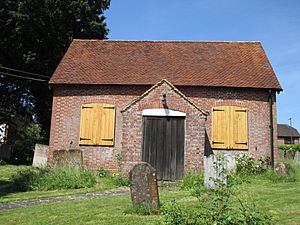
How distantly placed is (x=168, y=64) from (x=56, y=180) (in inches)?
342

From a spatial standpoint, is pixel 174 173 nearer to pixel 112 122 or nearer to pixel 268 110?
pixel 112 122

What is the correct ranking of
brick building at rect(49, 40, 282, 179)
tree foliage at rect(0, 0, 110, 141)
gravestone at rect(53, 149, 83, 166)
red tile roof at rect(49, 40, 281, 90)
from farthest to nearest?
tree foliage at rect(0, 0, 110, 141), red tile roof at rect(49, 40, 281, 90), gravestone at rect(53, 149, 83, 166), brick building at rect(49, 40, 282, 179)

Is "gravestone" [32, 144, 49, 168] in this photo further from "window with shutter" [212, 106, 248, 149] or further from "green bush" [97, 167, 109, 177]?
"window with shutter" [212, 106, 248, 149]

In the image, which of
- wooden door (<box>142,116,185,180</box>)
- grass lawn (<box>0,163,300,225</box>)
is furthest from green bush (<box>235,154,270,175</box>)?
grass lawn (<box>0,163,300,225</box>)

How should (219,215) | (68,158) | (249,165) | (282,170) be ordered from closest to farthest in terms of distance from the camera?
1. (219,215)
2. (282,170)
3. (68,158)
4. (249,165)

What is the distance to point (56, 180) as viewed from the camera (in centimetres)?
1137

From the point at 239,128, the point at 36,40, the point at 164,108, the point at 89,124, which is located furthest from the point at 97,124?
the point at 36,40

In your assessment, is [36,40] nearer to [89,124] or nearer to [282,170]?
[89,124]

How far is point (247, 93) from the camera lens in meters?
15.4

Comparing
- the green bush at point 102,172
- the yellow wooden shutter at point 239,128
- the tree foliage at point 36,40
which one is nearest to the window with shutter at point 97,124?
the green bush at point 102,172

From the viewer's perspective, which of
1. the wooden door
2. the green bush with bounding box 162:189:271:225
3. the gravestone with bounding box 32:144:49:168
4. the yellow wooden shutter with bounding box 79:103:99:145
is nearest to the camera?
the green bush with bounding box 162:189:271:225

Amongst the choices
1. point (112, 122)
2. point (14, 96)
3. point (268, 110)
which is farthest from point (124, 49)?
point (14, 96)

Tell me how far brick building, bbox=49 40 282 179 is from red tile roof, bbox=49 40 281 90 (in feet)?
0.17

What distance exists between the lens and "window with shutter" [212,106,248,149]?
14.7m
